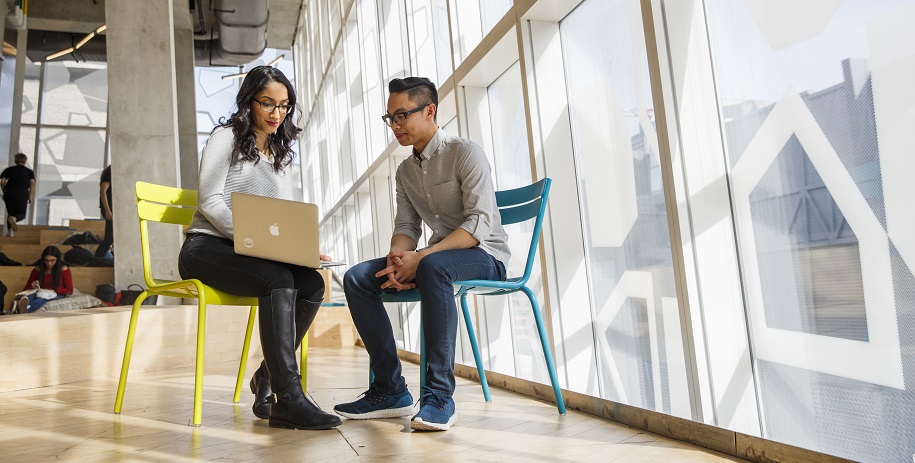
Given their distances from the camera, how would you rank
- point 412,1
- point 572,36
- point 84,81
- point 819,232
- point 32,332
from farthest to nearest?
point 84,81 → point 412,1 → point 32,332 → point 572,36 → point 819,232

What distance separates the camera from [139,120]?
233 inches

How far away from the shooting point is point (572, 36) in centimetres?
272

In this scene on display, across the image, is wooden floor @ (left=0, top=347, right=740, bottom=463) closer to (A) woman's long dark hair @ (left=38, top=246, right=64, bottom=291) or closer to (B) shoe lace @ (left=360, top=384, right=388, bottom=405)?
(B) shoe lace @ (left=360, top=384, right=388, bottom=405)

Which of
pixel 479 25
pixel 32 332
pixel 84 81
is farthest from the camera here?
pixel 84 81

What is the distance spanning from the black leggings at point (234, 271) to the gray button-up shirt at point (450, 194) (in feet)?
1.34

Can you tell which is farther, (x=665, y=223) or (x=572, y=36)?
(x=572, y=36)

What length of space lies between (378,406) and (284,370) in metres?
0.32

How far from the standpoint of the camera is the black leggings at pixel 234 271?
185 cm

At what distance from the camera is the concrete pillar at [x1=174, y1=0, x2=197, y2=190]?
10273mm

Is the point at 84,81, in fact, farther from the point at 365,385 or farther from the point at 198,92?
the point at 365,385

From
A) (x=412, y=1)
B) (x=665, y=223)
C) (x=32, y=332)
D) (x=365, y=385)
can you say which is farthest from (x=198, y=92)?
(x=665, y=223)

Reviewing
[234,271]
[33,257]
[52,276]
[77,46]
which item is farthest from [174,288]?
[77,46]

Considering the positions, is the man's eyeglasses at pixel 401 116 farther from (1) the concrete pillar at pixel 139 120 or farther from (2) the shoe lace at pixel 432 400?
(1) the concrete pillar at pixel 139 120

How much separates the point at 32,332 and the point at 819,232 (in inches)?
142
